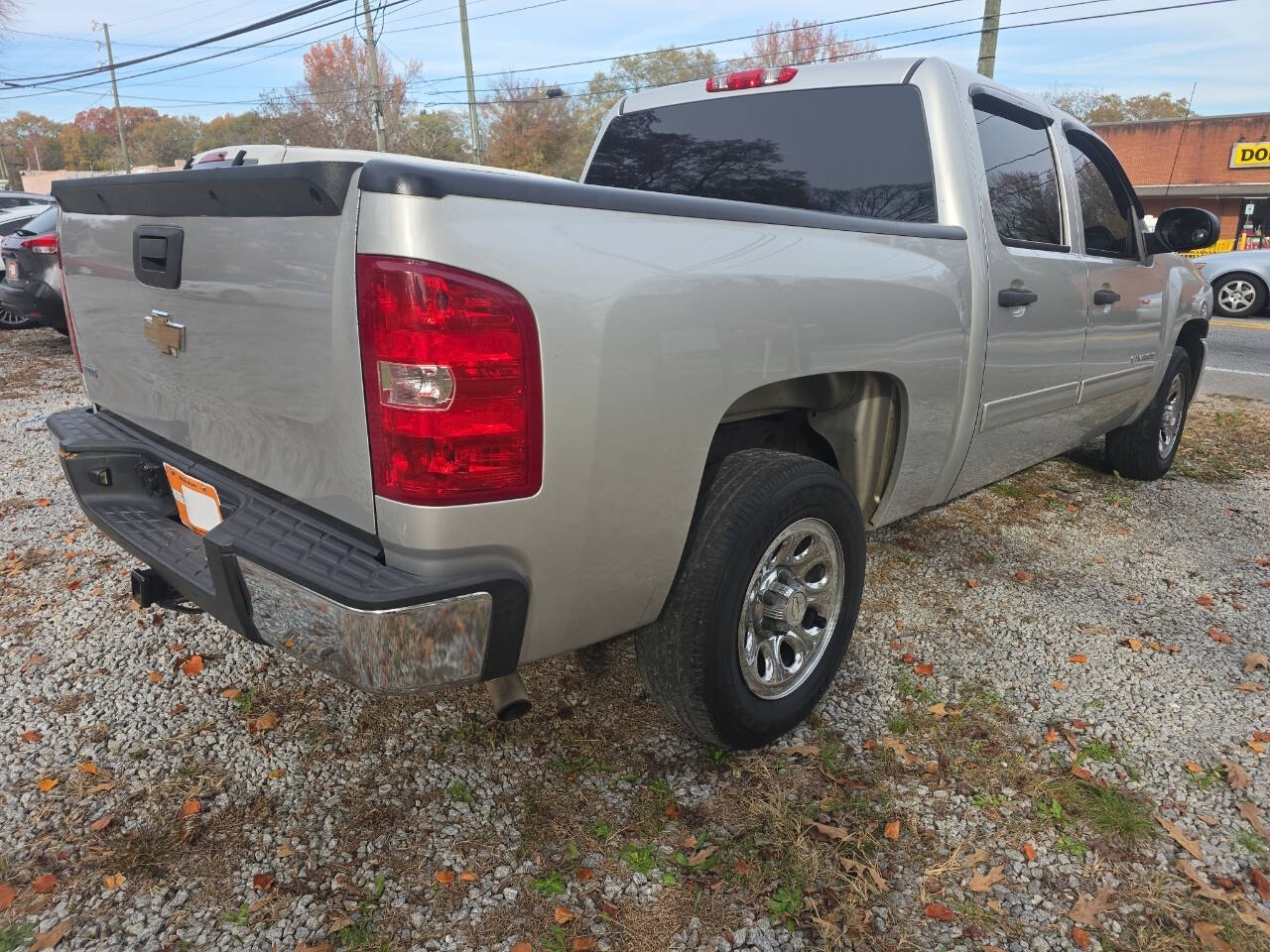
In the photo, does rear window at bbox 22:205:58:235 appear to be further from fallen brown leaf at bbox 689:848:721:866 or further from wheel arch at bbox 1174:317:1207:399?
wheel arch at bbox 1174:317:1207:399

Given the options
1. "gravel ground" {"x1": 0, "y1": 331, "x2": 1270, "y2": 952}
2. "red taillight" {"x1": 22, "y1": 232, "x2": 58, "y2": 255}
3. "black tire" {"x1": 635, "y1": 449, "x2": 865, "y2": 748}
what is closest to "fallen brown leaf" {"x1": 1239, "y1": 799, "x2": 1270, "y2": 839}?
"gravel ground" {"x1": 0, "y1": 331, "x2": 1270, "y2": 952}

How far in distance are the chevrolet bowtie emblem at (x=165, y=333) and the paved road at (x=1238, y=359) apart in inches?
349

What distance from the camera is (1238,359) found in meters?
10.9

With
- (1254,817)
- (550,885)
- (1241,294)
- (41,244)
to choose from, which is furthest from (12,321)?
(1241,294)

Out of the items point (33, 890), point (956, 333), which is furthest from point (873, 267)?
point (33, 890)

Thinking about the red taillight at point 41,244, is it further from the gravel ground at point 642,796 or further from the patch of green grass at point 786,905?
the patch of green grass at point 786,905

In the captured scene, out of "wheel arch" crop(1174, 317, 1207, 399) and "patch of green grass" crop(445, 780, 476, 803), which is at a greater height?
"wheel arch" crop(1174, 317, 1207, 399)

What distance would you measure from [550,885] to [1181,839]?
66.6 inches

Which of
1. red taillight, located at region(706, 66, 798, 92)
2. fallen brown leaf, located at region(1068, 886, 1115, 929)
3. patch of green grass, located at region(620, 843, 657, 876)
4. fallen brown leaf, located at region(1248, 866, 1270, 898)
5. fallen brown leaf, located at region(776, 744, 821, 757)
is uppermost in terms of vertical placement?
red taillight, located at region(706, 66, 798, 92)

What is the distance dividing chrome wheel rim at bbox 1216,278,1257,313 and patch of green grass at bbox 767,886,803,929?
16.4m

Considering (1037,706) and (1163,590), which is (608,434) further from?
(1163,590)

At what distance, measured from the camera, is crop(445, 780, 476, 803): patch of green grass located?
2.49 metres

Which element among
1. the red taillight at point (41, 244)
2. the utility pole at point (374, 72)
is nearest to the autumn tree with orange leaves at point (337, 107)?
the utility pole at point (374, 72)

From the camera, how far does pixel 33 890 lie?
212 cm
